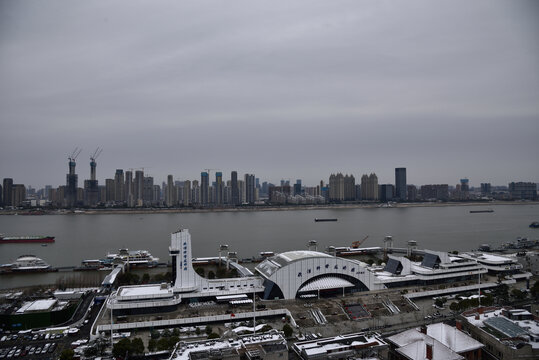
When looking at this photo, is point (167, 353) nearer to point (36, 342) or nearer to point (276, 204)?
point (36, 342)

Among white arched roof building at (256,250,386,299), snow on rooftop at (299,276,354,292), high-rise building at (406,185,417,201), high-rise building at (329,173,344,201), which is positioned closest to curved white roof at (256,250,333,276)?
white arched roof building at (256,250,386,299)

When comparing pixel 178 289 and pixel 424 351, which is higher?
pixel 178 289

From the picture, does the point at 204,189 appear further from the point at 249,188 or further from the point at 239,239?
the point at 239,239

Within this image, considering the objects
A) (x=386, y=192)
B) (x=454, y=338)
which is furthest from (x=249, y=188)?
(x=454, y=338)

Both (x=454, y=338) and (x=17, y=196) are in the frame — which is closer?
(x=454, y=338)

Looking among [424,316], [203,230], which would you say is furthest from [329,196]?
[424,316]

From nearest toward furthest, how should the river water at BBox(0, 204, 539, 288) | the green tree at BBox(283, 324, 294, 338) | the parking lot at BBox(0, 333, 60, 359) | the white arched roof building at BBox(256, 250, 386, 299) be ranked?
the parking lot at BBox(0, 333, 60, 359) → the green tree at BBox(283, 324, 294, 338) → the white arched roof building at BBox(256, 250, 386, 299) → the river water at BBox(0, 204, 539, 288)

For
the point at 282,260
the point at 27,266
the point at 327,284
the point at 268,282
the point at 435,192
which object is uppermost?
the point at 435,192

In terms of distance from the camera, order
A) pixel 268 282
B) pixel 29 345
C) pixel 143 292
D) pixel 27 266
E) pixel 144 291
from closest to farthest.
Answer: pixel 29 345
pixel 143 292
pixel 144 291
pixel 268 282
pixel 27 266

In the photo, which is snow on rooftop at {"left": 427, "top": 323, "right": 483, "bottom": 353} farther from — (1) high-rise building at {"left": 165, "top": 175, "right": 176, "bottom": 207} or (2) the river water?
(1) high-rise building at {"left": 165, "top": 175, "right": 176, "bottom": 207}
